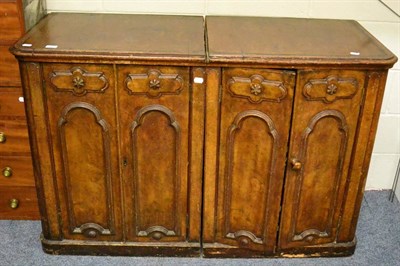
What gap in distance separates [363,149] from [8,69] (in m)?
1.45

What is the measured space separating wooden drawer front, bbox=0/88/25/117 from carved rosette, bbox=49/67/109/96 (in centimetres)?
35

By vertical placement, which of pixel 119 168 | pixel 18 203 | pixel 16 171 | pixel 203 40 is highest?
pixel 203 40

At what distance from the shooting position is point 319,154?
1895mm

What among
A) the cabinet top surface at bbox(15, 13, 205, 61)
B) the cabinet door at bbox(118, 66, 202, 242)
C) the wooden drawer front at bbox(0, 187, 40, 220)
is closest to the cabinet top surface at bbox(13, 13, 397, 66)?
the cabinet top surface at bbox(15, 13, 205, 61)

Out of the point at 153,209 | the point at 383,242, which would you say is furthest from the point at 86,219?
the point at 383,242

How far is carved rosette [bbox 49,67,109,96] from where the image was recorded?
1733 mm

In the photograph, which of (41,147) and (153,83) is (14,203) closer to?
(41,147)

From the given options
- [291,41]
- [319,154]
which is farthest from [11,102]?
[319,154]

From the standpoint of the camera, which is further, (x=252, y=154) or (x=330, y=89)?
(x=252, y=154)

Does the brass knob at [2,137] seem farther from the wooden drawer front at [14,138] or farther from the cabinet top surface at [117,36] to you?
the cabinet top surface at [117,36]

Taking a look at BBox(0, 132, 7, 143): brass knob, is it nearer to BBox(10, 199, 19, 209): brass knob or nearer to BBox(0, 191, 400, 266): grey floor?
BBox(10, 199, 19, 209): brass knob

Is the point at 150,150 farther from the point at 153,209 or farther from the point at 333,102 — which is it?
the point at 333,102

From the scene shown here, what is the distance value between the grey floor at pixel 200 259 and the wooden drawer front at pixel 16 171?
0.22 metres

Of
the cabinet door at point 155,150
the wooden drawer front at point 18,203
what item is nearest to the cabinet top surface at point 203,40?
the cabinet door at point 155,150
